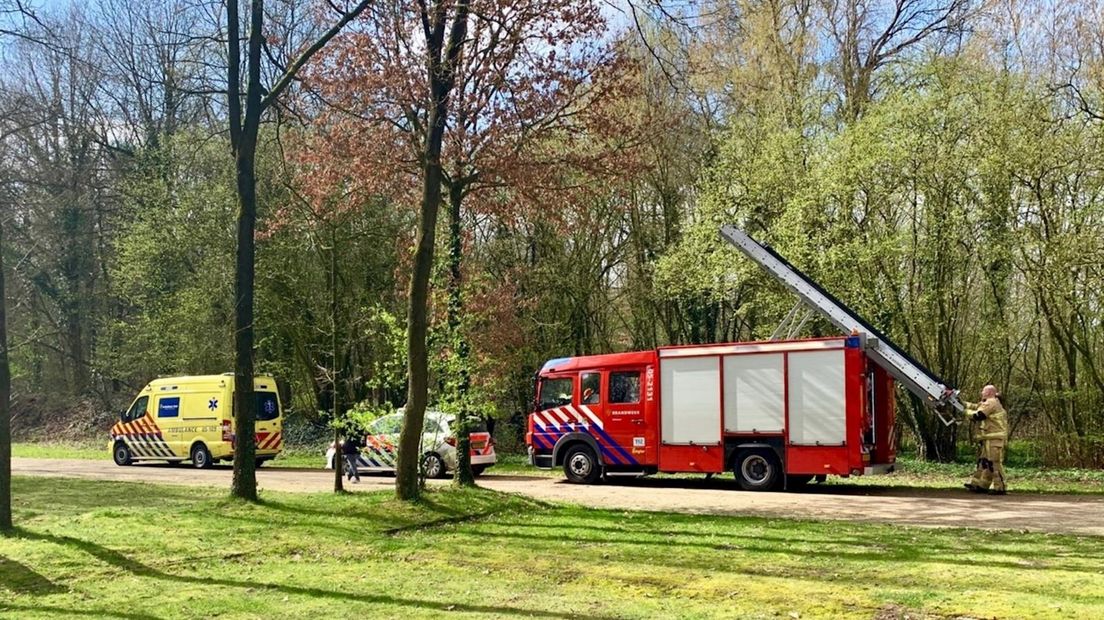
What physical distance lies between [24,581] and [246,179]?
675cm

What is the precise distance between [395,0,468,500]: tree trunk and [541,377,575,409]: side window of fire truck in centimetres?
650

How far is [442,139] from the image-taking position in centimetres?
1289

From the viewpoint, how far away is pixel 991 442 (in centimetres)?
1564

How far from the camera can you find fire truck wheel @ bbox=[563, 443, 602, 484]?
1828 centimetres

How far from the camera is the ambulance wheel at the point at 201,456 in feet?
76.5

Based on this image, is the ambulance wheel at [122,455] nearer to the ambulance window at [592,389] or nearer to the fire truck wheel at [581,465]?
the fire truck wheel at [581,465]

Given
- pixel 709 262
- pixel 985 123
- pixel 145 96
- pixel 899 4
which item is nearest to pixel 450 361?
pixel 709 262

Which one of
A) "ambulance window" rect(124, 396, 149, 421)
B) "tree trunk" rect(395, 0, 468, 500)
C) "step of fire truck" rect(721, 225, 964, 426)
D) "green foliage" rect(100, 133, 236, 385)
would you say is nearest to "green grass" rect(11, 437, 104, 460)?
"green foliage" rect(100, 133, 236, 385)

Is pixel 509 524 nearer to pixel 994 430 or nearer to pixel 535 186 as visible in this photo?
pixel 535 186

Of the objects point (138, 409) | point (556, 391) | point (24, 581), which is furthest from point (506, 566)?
point (138, 409)

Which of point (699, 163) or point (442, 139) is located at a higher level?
point (699, 163)

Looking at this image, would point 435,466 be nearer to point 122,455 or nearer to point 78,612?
point 122,455

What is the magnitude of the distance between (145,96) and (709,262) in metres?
24.7

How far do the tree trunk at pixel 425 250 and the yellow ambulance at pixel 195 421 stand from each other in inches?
457
